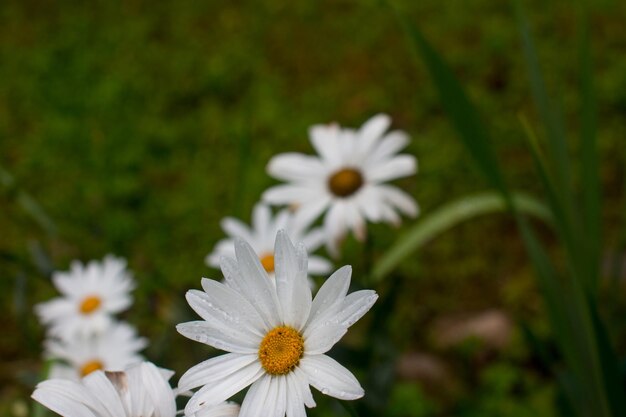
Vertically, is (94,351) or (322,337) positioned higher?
(94,351)

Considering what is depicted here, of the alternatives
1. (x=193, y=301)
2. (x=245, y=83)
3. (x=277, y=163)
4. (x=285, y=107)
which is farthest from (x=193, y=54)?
(x=193, y=301)

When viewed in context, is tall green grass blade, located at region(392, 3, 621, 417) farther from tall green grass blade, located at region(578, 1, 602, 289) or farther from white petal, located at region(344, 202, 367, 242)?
white petal, located at region(344, 202, 367, 242)

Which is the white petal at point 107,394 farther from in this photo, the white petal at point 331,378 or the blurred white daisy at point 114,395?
the white petal at point 331,378

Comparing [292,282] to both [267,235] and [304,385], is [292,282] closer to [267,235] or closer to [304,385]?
[304,385]

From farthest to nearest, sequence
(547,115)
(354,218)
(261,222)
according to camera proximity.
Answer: (261,222) → (354,218) → (547,115)

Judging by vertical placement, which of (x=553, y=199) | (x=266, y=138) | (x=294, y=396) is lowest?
(x=294, y=396)

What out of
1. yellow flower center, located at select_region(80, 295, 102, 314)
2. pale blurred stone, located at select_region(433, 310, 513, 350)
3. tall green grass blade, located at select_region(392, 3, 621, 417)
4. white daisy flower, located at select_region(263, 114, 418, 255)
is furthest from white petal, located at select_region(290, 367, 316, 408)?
pale blurred stone, located at select_region(433, 310, 513, 350)

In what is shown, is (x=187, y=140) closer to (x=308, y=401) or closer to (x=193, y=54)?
(x=193, y=54)

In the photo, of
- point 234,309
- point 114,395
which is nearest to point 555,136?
point 234,309
